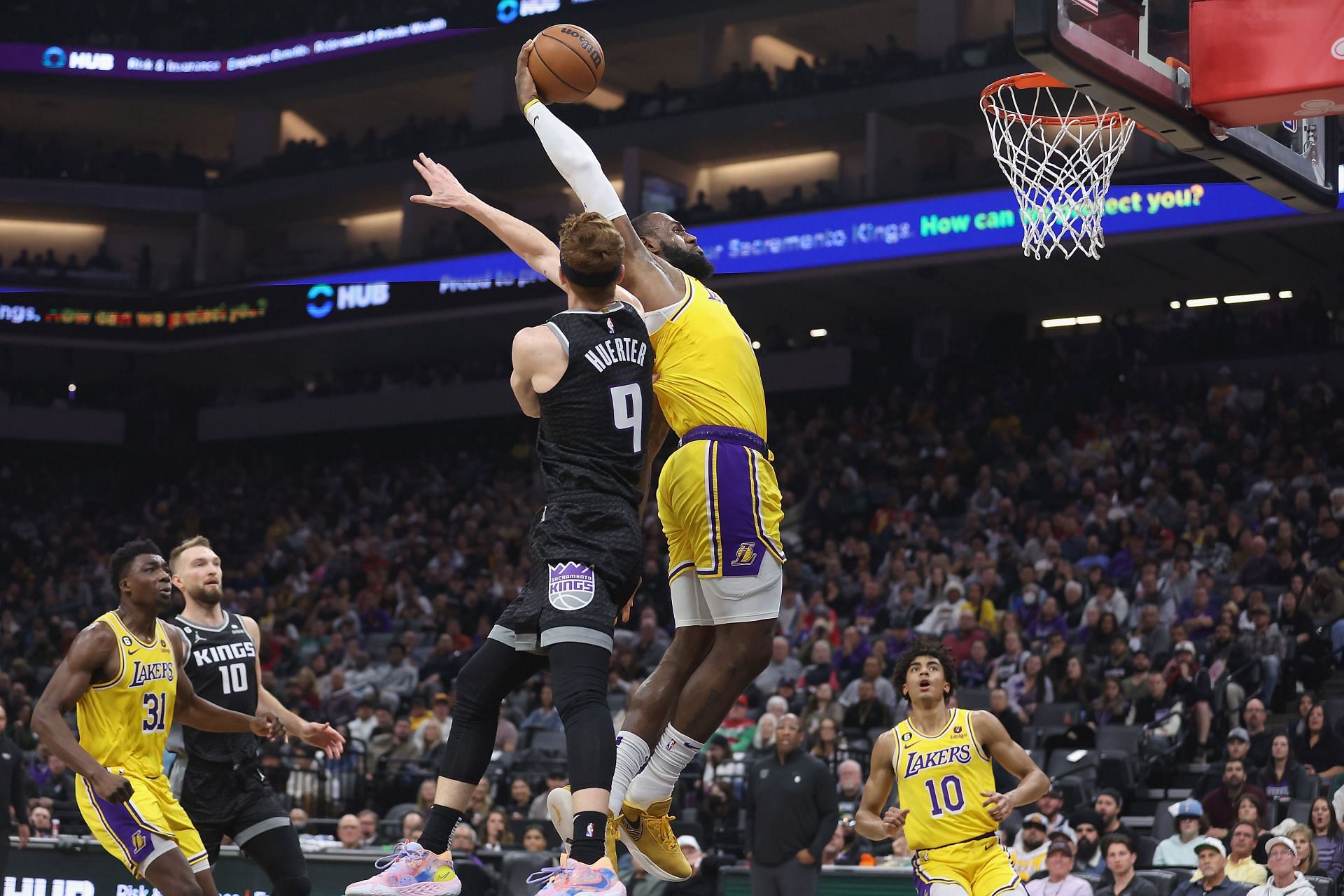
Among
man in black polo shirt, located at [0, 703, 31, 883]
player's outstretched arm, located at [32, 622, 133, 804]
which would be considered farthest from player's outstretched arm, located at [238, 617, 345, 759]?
man in black polo shirt, located at [0, 703, 31, 883]

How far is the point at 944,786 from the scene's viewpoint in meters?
8.52

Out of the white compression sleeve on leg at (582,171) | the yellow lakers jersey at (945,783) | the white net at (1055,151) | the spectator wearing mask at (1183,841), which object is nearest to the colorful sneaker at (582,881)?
the white compression sleeve on leg at (582,171)

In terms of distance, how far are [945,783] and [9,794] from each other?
7174mm

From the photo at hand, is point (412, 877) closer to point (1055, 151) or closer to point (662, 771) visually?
point (662, 771)

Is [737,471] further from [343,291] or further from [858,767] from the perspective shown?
[343,291]

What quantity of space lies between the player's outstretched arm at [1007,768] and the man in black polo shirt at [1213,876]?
2.28 m

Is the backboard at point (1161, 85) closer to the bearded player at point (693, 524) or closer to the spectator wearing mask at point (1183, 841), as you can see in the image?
the bearded player at point (693, 524)

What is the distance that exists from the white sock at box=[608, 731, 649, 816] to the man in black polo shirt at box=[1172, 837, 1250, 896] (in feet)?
18.5

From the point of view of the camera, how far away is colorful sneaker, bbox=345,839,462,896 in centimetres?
518

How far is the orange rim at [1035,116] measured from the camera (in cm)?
809

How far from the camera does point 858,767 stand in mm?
13539

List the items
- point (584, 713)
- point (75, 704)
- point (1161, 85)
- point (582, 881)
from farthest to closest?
point (75, 704) < point (1161, 85) < point (584, 713) < point (582, 881)

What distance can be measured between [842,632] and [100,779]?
461 inches

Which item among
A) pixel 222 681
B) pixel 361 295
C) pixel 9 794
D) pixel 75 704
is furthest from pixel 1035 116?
pixel 361 295
